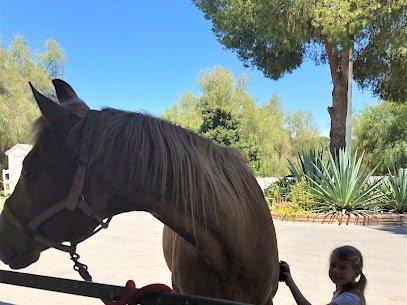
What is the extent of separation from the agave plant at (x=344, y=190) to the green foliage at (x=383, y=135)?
15.2 meters

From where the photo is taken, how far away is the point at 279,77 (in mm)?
15070

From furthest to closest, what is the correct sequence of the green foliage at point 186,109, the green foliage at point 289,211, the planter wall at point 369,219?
the green foliage at point 186,109, the green foliage at point 289,211, the planter wall at point 369,219

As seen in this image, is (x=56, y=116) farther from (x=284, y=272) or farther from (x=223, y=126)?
(x=223, y=126)

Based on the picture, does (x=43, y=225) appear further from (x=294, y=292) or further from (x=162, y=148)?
(x=294, y=292)

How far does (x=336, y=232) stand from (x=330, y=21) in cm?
520

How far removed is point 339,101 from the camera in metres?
13.4

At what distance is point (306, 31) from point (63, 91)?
11.4 m

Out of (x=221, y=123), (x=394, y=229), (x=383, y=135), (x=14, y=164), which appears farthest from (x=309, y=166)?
(x=383, y=135)

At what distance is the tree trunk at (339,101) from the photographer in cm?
1336

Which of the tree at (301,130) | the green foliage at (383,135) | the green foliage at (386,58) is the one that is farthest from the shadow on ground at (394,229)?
the tree at (301,130)

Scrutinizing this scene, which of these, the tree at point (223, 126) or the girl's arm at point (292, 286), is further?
the tree at point (223, 126)

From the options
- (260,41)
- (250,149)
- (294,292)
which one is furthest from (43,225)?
(250,149)

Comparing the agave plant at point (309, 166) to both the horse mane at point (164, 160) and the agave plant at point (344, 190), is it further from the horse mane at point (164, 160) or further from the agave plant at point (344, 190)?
the horse mane at point (164, 160)

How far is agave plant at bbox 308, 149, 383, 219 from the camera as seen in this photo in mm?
10570
